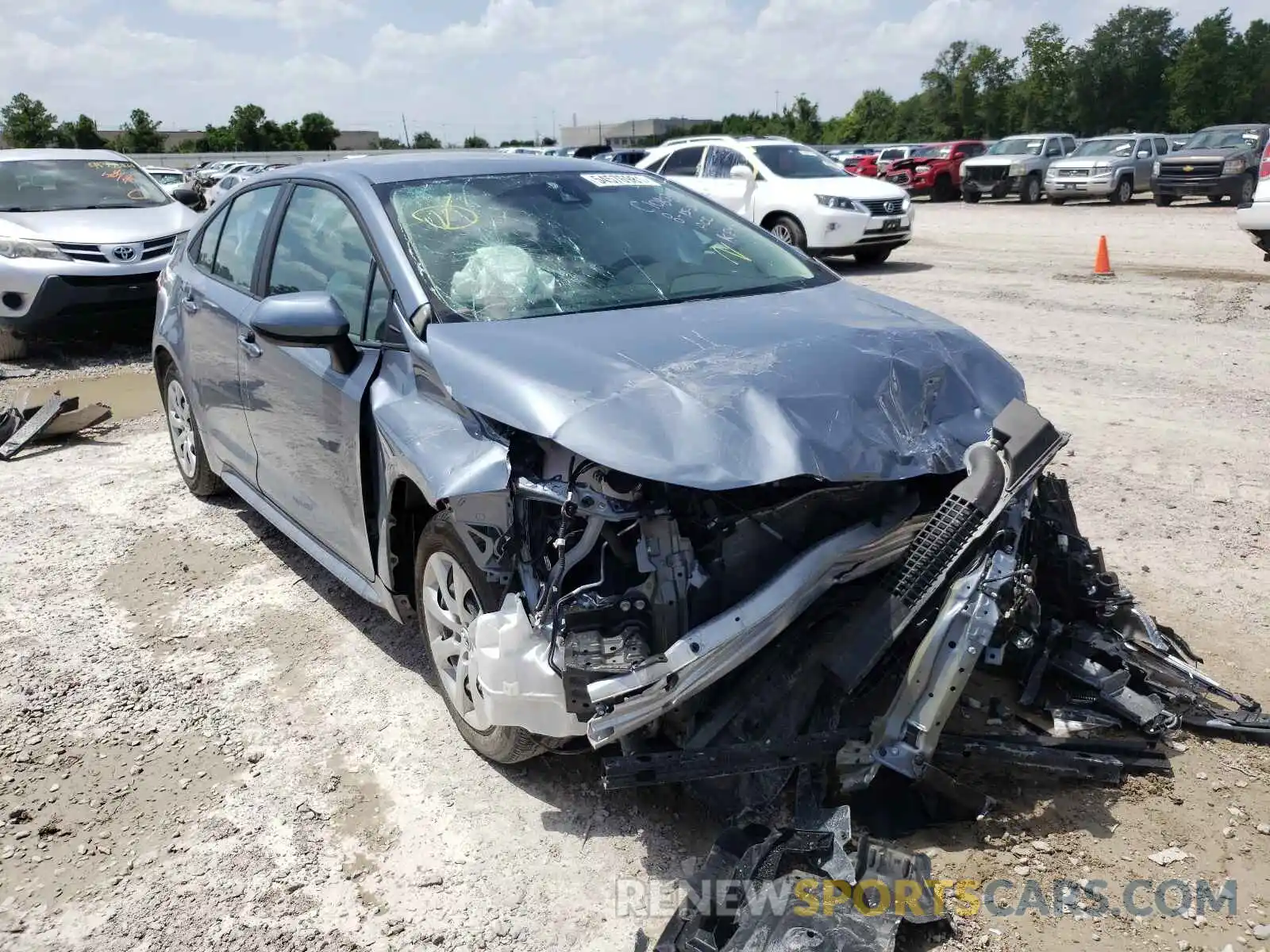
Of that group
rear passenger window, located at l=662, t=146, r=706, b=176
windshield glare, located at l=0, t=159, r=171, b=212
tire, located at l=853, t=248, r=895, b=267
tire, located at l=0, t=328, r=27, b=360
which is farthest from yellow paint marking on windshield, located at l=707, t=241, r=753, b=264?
rear passenger window, located at l=662, t=146, r=706, b=176

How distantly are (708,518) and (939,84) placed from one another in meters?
78.5

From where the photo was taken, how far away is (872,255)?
606 inches

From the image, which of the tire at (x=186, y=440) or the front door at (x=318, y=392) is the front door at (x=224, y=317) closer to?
the front door at (x=318, y=392)

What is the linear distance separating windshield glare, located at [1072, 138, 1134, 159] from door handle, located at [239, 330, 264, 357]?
82.5 feet

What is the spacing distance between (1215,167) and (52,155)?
2137 centimetres

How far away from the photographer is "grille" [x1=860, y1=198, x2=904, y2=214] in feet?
45.1

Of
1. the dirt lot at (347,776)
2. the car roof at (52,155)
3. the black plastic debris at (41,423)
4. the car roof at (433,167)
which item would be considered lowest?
the dirt lot at (347,776)

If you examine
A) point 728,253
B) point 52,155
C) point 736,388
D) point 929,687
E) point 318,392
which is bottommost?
point 929,687

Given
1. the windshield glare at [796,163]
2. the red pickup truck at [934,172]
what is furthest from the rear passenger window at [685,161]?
the red pickup truck at [934,172]

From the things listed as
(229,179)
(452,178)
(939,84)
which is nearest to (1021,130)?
(939,84)

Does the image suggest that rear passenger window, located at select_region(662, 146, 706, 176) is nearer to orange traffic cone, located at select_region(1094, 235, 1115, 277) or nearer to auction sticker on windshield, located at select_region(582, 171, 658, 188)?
orange traffic cone, located at select_region(1094, 235, 1115, 277)

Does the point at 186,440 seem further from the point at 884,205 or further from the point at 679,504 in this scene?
the point at 884,205

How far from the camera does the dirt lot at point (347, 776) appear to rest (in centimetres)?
272

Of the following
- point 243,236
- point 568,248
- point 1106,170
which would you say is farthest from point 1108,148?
point 568,248
